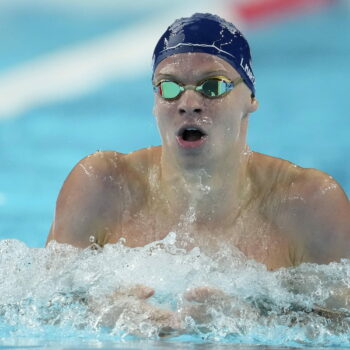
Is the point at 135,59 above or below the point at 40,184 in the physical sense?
above

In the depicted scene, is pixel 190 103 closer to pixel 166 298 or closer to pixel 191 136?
pixel 191 136

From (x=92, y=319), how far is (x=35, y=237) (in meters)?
2.23

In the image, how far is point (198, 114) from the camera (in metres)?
2.55

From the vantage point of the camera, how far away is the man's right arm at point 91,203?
8.84ft

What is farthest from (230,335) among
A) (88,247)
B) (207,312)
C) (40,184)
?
(40,184)

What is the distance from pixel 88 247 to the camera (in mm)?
2686

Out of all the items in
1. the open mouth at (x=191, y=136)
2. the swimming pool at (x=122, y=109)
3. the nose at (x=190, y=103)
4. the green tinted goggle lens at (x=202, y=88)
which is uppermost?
the swimming pool at (x=122, y=109)

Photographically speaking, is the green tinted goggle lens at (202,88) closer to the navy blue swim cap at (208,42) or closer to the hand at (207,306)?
the navy blue swim cap at (208,42)

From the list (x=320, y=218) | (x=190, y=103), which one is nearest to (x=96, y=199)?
(x=190, y=103)

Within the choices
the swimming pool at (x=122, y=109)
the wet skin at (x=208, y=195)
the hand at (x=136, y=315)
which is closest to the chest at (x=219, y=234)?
the wet skin at (x=208, y=195)

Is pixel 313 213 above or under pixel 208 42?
under

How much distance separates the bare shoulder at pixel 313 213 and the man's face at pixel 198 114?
0.24 metres

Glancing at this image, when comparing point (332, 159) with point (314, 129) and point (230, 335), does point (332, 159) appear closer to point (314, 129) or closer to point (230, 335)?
point (314, 129)

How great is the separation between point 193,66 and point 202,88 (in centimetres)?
10
